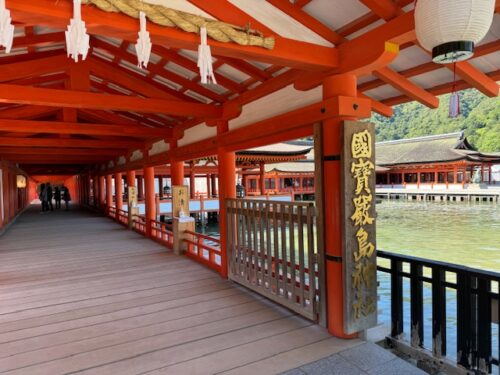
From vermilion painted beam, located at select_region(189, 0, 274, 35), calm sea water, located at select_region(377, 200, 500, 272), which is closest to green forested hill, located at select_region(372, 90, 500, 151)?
calm sea water, located at select_region(377, 200, 500, 272)

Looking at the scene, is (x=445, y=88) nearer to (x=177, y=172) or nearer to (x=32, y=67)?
(x=32, y=67)

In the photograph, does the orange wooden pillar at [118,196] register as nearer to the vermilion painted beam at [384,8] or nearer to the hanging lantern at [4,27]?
the hanging lantern at [4,27]

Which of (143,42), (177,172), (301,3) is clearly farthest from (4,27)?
(177,172)

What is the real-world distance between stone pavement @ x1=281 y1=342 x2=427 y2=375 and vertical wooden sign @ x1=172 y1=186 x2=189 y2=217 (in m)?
5.30

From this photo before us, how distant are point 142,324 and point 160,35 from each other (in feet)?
9.92

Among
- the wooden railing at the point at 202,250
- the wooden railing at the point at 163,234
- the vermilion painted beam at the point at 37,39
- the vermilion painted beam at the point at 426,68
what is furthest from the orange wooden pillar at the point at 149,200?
the vermilion painted beam at the point at 426,68

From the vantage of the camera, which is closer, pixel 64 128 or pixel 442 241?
pixel 64 128

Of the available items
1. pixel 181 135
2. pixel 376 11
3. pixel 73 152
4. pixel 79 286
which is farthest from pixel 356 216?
pixel 73 152

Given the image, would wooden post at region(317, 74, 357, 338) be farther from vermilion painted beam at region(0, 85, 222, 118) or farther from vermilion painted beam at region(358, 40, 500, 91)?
vermilion painted beam at region(0, 85, 222, 118)

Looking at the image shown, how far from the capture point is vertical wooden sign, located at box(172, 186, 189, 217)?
7.66 m

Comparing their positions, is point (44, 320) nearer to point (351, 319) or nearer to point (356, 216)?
point (351, 319)

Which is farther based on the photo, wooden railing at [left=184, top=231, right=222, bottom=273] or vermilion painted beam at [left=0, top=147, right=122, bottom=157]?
vermilion painted beam at [left=0, top=147, right=122, bottom=157]

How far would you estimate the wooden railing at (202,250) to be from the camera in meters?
6.07

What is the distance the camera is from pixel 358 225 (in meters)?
3.29
